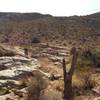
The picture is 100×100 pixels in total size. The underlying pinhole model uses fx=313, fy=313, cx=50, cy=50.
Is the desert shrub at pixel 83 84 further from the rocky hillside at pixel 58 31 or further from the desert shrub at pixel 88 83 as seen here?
the rocky hillside at pixel 58 31

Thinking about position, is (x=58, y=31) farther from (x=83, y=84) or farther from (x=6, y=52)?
(x=83, y=84)

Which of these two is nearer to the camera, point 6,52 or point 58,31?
point 6,52

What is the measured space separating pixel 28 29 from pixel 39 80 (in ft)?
151

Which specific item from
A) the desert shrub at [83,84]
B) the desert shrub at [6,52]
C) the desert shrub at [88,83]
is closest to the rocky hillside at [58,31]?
the desert shrub at [6,52]

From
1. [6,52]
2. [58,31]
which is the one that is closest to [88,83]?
[6,52]

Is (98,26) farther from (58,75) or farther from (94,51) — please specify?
(58,75)

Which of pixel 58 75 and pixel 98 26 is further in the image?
pixel 98 26

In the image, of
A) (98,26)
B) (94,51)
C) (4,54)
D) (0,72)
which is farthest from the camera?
(98,26)

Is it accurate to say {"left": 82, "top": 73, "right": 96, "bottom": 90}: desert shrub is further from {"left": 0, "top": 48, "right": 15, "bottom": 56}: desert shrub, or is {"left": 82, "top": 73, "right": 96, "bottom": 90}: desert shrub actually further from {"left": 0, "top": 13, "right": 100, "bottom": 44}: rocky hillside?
{"left": 0, "top": 13, "right": 100, "bottom": 44}: rocky hillside

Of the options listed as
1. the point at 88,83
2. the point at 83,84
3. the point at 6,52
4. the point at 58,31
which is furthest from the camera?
the point at 58,31

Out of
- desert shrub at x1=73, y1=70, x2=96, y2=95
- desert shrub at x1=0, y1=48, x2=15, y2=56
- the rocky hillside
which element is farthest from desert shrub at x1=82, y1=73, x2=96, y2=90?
the rocky hillside

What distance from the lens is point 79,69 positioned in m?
19.5

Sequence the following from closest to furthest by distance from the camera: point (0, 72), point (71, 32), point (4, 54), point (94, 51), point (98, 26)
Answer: point (0, 72), point (4, 54), point (94, 51), point (71, 32), point (98, 26)

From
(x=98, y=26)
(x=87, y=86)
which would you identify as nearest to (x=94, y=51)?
(x=87, y=86)
